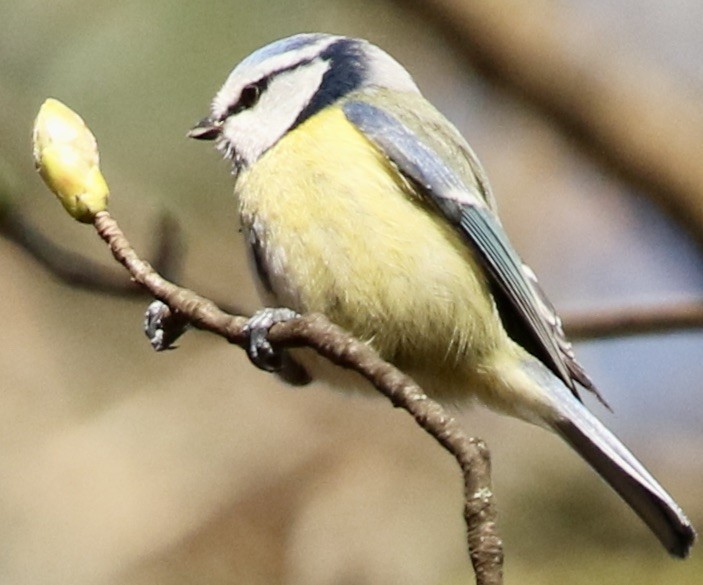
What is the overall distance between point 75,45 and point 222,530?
0.75 meters

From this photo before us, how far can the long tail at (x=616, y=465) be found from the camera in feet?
3.51

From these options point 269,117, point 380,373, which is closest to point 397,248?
point 269,117

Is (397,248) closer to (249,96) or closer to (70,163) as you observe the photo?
(249,96)

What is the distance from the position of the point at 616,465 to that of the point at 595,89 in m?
0.33

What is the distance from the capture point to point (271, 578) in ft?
4.97

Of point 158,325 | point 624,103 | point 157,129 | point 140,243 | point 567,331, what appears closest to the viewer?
point 158,325

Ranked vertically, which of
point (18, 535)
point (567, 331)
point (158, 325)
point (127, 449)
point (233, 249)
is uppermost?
point (158, 325)

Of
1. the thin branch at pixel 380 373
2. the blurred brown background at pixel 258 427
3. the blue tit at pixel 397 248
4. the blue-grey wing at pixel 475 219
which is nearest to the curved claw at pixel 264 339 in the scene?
the thin branch at pixel 380 373

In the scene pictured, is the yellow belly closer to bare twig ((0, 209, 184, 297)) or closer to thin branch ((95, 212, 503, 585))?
bare twig ((0, 209, 184, 297))

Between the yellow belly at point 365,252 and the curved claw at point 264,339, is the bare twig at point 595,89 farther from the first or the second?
the curved claw at point 264,339

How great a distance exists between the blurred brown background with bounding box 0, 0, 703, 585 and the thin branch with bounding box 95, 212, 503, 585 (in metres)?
0.56

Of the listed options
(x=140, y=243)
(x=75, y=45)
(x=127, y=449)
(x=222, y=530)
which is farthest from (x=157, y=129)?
(x=222, y=530)

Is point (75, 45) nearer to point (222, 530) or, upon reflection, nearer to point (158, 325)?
point (222, 530)

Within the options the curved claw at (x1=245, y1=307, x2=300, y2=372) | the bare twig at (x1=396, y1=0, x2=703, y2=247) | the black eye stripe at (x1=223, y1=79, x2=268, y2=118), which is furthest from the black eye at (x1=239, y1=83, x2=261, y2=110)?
the curved claw at (x1=245, y1=307, x2=300, y2=372)
